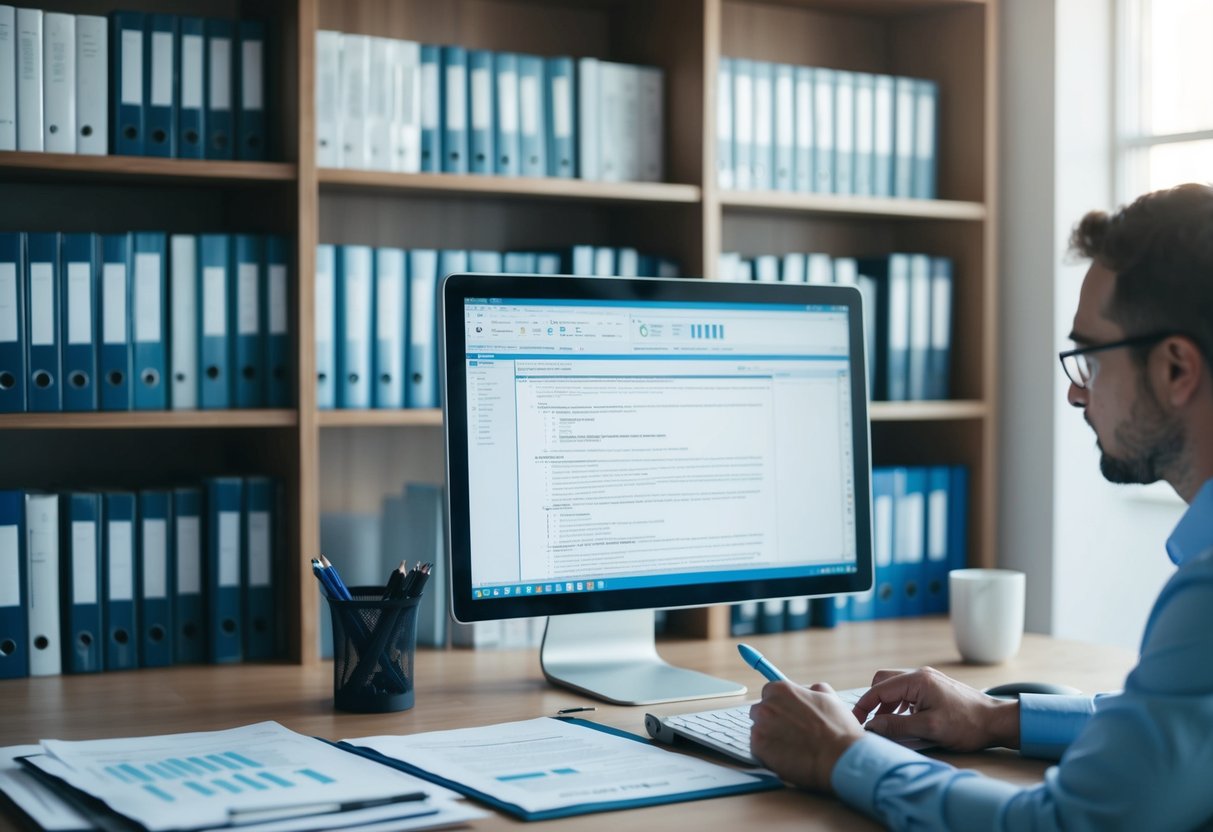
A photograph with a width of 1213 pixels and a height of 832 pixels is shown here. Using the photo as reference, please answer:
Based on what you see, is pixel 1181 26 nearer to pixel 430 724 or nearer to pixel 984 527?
pixel 984 527

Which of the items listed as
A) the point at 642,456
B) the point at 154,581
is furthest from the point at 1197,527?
the point at 154,581

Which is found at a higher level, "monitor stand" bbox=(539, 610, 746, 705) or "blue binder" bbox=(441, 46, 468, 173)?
"blue binder" bbox=(441, 46, 468, 173)

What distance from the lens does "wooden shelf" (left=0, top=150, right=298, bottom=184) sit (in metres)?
1.88

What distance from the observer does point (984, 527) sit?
254cm

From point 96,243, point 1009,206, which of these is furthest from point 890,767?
point 1009,206

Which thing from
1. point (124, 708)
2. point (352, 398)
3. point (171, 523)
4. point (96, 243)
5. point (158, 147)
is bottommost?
point (124, 708)

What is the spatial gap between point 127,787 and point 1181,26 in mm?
2277

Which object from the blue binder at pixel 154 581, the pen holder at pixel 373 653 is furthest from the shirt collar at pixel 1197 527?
the blue binder at pixel 154 581

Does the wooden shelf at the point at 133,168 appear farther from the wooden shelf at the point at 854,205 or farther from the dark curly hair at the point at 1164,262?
the dark curly hair at the point at 1164,262

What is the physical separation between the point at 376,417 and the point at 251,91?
515mm

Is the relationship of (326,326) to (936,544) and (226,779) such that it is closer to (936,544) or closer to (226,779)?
(226,779)

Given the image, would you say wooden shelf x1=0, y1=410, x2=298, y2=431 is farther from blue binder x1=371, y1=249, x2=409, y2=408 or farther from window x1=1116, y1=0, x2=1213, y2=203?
window x1=1116, y1=0, x2=1213, y2=203

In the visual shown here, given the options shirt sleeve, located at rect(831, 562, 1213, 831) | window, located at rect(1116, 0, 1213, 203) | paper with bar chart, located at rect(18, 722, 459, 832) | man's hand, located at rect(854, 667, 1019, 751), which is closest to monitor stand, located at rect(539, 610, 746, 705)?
man's hand, located at rect(854, 667, 1019, 751)

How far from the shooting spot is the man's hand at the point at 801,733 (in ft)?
4.19
